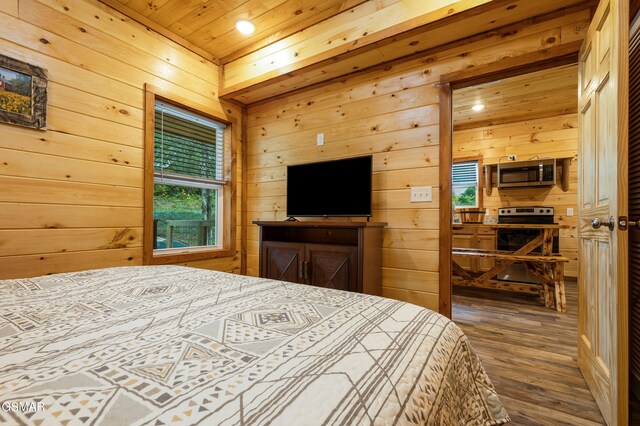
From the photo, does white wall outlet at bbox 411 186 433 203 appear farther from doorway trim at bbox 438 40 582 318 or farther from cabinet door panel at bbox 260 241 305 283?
cabinet door panel at bbox 260 241 305 283

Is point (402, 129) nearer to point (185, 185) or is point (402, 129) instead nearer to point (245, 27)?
point (245, 27)

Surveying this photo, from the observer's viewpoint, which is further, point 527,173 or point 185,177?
point 527,173

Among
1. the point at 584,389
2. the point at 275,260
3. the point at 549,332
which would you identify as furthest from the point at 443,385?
the point at 549,332

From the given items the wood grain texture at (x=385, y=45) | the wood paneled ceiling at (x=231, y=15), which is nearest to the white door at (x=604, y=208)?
the wood grain texture at (x=385, y=45)

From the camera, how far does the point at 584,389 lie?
1669 millimetres

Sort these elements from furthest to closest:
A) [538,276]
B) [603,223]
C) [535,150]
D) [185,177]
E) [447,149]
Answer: [535,150] → [538,276] → [185,177] → [447,149] → [603,223]

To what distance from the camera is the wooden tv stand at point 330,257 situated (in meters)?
2.24

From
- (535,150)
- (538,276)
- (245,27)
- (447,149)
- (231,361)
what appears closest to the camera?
(231,361)

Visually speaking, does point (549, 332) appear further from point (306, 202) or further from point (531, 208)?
point (531, 208)

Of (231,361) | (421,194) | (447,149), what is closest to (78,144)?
(231,361)

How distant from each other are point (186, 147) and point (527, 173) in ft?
16.5

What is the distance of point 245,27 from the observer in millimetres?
2600

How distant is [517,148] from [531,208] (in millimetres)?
1046

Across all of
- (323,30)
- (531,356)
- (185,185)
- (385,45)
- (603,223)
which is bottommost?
(531,356)
